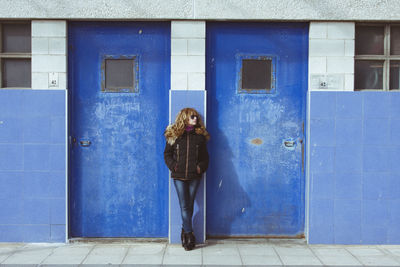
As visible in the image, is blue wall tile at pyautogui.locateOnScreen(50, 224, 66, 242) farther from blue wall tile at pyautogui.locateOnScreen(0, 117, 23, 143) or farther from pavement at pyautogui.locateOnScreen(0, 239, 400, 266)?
blue wall tile at pyautogui.locateOnScreen(0, 117, 23, 143)

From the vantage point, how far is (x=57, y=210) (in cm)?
454

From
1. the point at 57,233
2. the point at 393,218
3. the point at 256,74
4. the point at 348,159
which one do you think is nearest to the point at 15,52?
the point at 57,233

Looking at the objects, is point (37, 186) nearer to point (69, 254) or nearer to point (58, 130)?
point (58, 130)

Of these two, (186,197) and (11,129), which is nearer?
(186,197)

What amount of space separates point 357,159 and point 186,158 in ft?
6.99

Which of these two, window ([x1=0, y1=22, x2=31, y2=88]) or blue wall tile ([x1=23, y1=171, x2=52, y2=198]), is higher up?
window ([x1=0, y1=22, x2=31, y2=88])

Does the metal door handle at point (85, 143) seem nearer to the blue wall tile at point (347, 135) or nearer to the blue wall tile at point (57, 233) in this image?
the blue wall tile at point (57, 233)

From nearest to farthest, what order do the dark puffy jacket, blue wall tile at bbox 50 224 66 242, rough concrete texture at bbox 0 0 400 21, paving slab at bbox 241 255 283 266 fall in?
paving slab at bbox 241 255 283 266 → the dark puffy jacket → rough concrete texture at bbox 0 0 400 21 → blue wall tile at bbox 50 224 66 242

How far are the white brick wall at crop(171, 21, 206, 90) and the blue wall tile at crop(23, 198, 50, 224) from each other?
2.17 m

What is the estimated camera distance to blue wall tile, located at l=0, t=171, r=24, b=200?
4.52 metres

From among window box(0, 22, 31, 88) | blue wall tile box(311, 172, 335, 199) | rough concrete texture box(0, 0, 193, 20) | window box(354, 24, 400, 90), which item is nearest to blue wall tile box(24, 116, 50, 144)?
window box(0, 22, 31, 88)

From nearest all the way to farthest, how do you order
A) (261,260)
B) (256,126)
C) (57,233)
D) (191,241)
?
(261,260) → (191,241) → (57,233) → (256,126)

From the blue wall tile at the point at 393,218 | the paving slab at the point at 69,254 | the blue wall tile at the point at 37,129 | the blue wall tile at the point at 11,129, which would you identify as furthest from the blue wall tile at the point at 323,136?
the blue wall tile at the point at 11,129

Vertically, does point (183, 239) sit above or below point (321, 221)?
below
